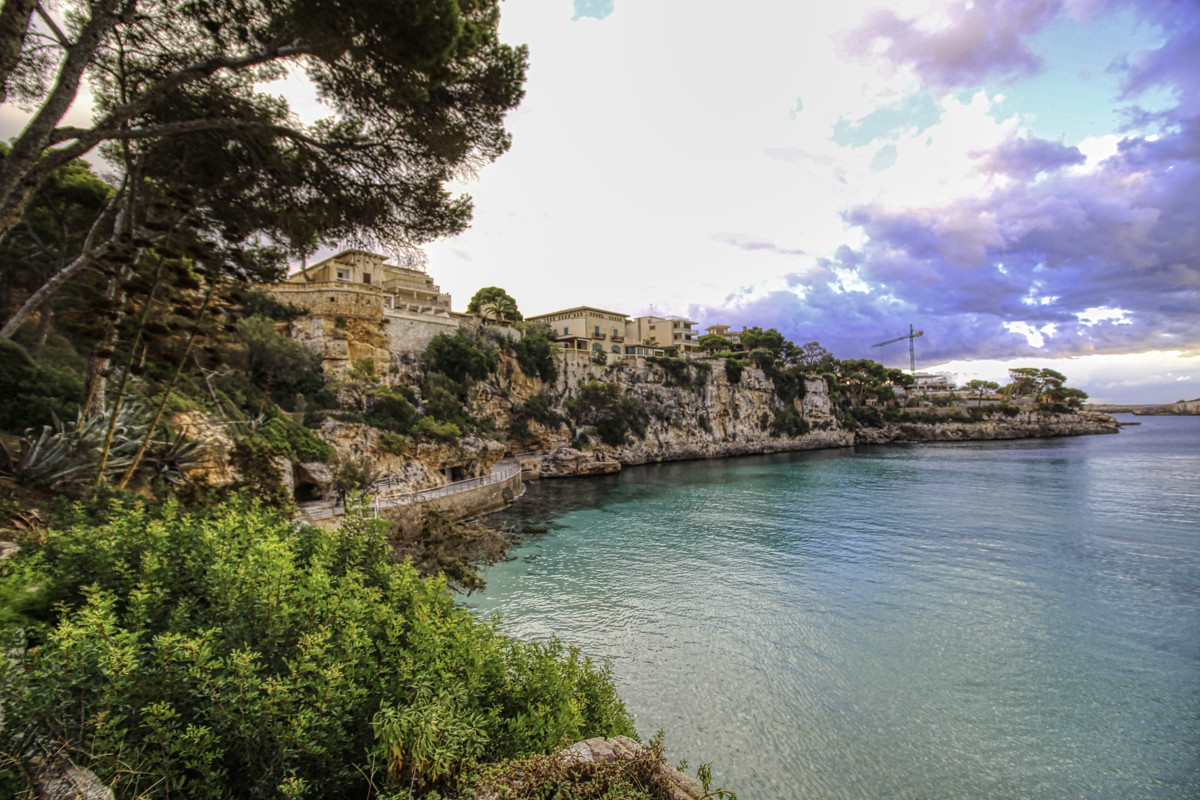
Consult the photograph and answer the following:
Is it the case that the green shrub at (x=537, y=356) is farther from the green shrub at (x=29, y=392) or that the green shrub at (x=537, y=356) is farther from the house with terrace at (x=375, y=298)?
the green shrub at (x=29, y=392)

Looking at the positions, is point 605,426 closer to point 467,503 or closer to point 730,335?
point 467,503

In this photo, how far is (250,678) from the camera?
2.60 m

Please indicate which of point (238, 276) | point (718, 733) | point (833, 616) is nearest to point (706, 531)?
point (833, 616)

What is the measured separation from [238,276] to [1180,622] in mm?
19040

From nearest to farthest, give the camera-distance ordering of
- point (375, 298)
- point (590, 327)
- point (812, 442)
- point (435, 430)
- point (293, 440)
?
point (293, 440), point (435, 430), point (375, 298), point (590, 327), point (812, 442)

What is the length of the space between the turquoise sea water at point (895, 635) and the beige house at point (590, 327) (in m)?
32.5

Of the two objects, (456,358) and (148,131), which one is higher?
(456,358)

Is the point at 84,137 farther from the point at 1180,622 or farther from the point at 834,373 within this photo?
the point at 834,373

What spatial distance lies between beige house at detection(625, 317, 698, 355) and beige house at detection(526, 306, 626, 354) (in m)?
6.45

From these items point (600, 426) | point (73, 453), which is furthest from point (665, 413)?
point (73, 453)

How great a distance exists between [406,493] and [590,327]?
37891 millimetres

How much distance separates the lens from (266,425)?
52.9ft

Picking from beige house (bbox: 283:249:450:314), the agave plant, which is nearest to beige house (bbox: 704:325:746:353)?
beige house (bbox: 283:249:450:314)

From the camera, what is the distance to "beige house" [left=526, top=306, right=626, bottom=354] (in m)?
54.1
